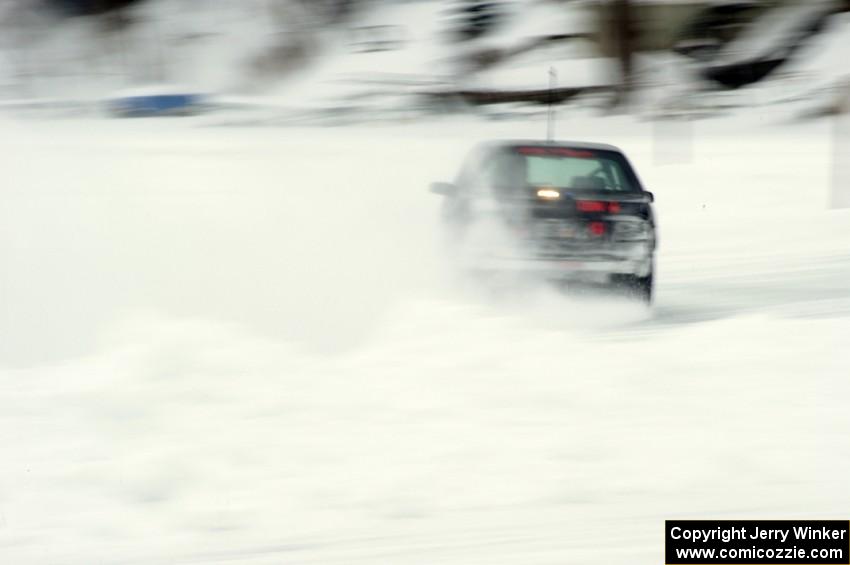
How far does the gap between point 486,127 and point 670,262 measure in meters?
6.77

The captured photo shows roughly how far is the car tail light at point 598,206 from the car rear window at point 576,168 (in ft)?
0.58

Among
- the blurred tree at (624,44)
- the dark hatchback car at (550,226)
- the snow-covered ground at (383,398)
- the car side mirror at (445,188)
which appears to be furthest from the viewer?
the blurred tree at (624,44)

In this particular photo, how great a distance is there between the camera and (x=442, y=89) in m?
17.5

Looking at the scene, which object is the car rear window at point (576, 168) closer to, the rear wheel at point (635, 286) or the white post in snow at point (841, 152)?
the rear wheel at point (635, 286)

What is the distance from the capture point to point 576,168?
789 centimetres

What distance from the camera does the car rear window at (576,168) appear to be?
7293mm

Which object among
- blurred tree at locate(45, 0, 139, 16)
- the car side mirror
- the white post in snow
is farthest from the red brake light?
blurred tree at locate(45, 0, 139, 16)

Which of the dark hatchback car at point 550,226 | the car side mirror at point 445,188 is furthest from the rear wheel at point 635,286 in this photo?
the car side mirror at point 445,188

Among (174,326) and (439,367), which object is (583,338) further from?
(174,326)

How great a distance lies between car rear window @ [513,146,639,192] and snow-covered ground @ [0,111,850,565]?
84 centimetres

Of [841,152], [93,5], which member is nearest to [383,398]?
[841,152]

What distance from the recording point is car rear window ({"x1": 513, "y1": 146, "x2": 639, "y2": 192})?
729 centimetres

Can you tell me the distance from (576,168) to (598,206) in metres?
0.98

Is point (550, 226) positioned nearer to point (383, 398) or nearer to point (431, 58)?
point (383, 398)
